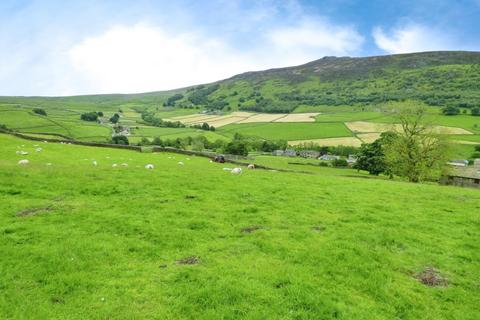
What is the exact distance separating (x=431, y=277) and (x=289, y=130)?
152 m

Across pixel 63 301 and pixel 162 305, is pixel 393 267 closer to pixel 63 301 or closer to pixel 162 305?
pixel 162 305

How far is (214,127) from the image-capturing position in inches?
6900

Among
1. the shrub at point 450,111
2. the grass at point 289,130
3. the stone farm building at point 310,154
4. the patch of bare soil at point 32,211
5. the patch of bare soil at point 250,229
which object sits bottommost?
the stone farm building at point 310,154

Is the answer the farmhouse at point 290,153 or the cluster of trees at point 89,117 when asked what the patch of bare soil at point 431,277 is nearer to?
the farmhouse at point 290,153

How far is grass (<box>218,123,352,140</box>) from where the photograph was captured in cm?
14649

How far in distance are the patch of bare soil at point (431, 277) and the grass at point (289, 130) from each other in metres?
135

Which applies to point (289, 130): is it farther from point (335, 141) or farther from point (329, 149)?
point (329, 149)

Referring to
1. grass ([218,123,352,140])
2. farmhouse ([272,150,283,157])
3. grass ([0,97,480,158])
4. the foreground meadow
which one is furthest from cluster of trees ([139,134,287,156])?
the foreground meadow

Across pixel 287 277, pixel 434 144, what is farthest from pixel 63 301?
pixel 434 144

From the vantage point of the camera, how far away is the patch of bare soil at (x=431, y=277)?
943cm

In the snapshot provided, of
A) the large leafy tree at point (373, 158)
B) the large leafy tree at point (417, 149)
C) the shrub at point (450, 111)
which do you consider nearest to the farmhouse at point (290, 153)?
the large leafy tree at point (373, 158)

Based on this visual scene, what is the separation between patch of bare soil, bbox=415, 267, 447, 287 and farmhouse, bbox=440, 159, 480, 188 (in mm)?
48211

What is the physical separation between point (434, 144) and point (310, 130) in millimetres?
103799

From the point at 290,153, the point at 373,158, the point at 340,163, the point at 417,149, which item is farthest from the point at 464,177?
the point at 290,153
